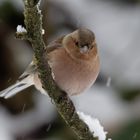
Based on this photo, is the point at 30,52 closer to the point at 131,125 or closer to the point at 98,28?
the point at 98,28

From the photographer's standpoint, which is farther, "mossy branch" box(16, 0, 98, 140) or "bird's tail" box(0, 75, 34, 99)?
"bird's tail" box(0, 75, 34, 99)

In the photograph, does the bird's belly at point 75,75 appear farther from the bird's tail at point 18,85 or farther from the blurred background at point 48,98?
the blurred background at point 48,98

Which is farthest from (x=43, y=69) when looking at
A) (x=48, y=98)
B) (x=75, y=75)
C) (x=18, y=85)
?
(x=48, y=98)

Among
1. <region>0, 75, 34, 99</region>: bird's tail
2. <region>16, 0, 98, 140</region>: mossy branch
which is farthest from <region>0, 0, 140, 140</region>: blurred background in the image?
<region>16, 0, 98, 140</region>: mossy branch

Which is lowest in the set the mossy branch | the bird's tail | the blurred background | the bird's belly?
the blurred background

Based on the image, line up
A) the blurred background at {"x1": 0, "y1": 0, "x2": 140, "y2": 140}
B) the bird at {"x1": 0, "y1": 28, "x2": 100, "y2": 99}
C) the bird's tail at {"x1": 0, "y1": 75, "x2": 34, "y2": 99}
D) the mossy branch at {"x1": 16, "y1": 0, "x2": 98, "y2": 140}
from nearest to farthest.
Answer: the mossy branch at {"x1": 16, "y1": 0, "x2": 98, "y2": 140} → the bird at {"x1": 0, "y1": 28, "x2": 100, "y2": 99} → the bird's tail at {"x1": 0, "y1": 75, "x2": 34, "y2": 99} → the blurred background at {"x1": 0, "y1": 0, "x2": 140, "y2": 140}

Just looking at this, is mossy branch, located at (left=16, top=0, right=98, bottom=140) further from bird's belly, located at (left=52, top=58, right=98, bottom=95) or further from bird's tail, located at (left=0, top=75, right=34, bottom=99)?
bird's tail, located at (left=0, top=75, right=34, bottom=99)

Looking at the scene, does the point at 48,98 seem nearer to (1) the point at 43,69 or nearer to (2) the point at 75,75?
(2) the point at 75,75

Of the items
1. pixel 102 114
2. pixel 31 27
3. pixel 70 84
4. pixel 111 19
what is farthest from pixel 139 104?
pixel 31 27

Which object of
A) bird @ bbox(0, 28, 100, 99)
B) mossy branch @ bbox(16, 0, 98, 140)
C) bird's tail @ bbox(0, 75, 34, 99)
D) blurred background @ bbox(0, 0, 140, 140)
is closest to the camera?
mossy branch @ bbox(16, 0, 98, 140)
